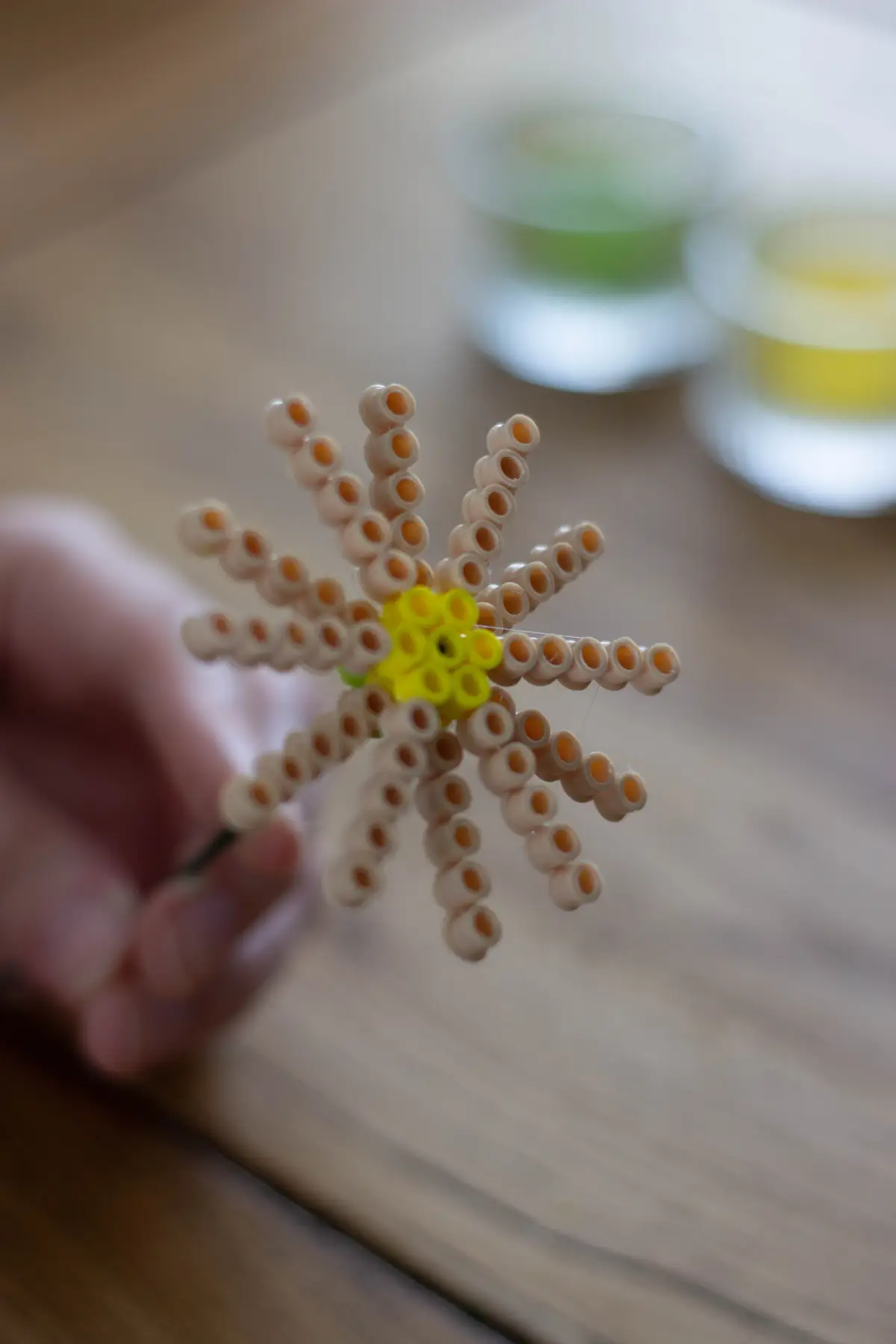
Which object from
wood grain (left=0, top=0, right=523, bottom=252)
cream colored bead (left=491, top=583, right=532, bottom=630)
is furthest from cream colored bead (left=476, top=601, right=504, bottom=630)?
wood grain (left=0, top=0, right=523, bottom=252)

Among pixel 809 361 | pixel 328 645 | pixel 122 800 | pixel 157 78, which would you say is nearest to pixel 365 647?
pixel 328 645

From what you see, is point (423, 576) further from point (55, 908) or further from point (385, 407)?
point (55, 908)

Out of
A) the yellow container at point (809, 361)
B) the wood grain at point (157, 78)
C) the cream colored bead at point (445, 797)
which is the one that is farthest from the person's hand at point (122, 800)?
the wood grain at point (157, 78)

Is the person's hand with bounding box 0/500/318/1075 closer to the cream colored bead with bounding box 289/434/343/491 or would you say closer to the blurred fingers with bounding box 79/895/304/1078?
the blurred fingers with bounding box 79/895/304/1078

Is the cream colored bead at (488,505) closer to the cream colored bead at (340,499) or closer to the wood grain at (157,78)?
the cream colored bead at (340,499)

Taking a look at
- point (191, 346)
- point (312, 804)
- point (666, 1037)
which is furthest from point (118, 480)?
point (666, 1037)
